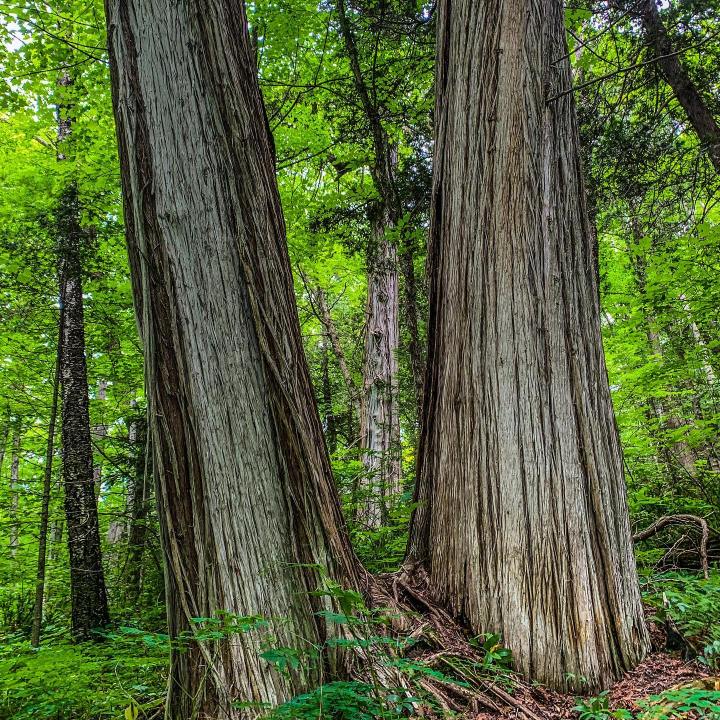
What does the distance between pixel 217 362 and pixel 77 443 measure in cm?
446

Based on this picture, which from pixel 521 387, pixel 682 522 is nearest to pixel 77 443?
pixel 521 387

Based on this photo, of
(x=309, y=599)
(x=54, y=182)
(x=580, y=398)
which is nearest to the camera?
(x=309, y=599)

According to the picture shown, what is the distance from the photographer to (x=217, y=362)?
2.13 m

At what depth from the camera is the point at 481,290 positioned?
2.89 meters

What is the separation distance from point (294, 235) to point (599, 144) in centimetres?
424

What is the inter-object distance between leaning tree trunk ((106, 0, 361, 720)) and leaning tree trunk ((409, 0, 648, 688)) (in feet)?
2.82

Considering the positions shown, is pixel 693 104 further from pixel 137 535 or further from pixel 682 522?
pixel 137 535

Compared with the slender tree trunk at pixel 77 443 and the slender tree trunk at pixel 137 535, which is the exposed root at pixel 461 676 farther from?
the slender tree trunk at pixel 77 443

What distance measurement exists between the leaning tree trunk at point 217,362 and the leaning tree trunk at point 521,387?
0.86m

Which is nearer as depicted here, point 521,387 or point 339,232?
point 521,387

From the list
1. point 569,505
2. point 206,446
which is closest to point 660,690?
point 569,505

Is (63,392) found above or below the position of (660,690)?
above

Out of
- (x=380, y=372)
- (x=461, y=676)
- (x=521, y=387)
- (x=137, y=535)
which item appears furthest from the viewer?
(x=380, y=372)

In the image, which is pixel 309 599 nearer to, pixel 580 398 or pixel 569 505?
pixel 569 505
